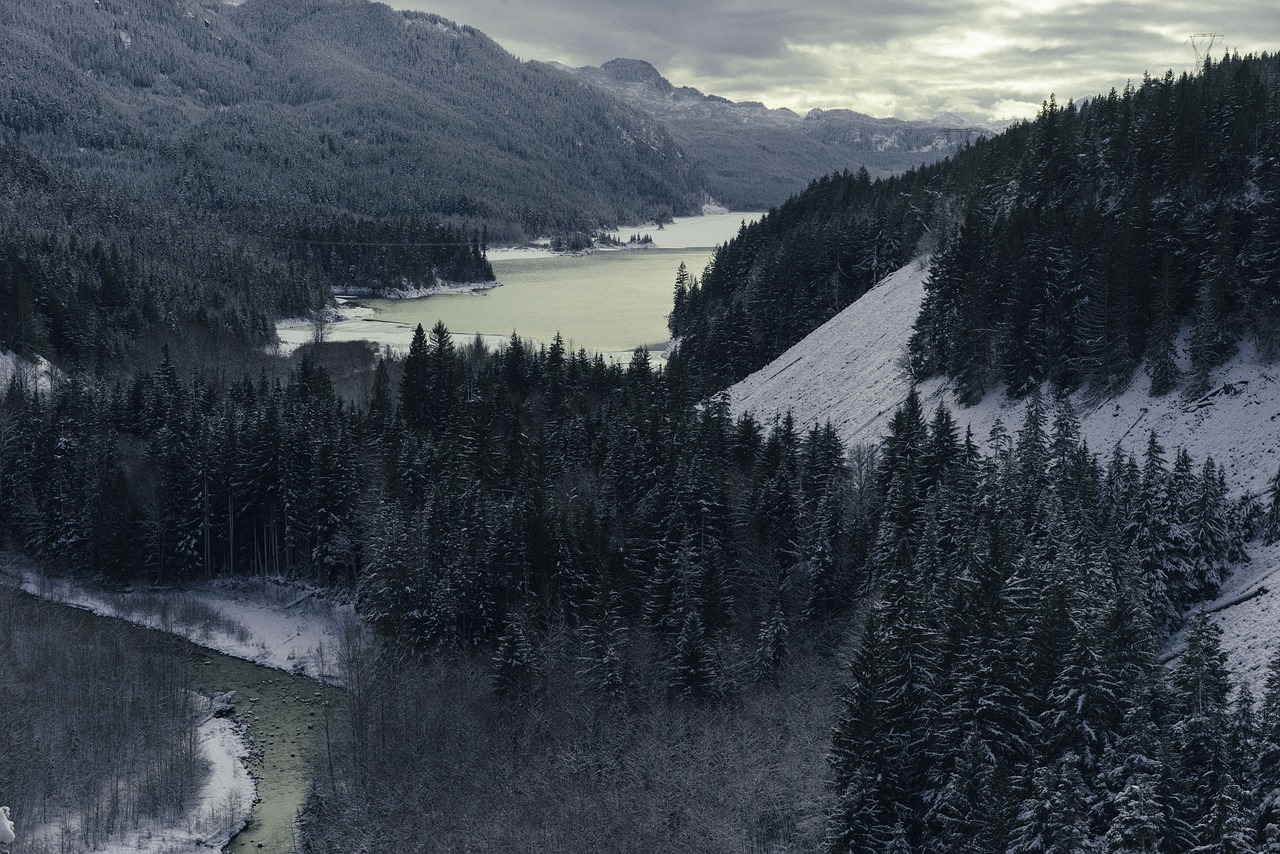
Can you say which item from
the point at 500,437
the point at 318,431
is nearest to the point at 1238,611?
the point at 500,437

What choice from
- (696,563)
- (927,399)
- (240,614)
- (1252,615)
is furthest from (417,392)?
(1252,615)

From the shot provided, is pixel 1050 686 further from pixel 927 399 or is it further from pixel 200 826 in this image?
pixel 927 399

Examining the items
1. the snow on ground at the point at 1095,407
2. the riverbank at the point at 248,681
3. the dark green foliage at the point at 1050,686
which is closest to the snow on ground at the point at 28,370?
the riverbank at the point at 248,681

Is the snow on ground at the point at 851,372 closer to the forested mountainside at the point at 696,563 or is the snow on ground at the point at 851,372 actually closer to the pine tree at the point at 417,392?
the forested mountainside at the point at 696,563

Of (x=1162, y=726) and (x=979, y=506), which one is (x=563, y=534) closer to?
(x=979, y=506)

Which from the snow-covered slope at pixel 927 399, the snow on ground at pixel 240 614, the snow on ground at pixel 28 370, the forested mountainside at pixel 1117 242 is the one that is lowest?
the snow on ground at pixel 240 614

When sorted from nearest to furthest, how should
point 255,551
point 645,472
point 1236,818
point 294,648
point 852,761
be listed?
point 1236,818 < point 852,761 < point 294,648 < point 645,472 < point 255,551
